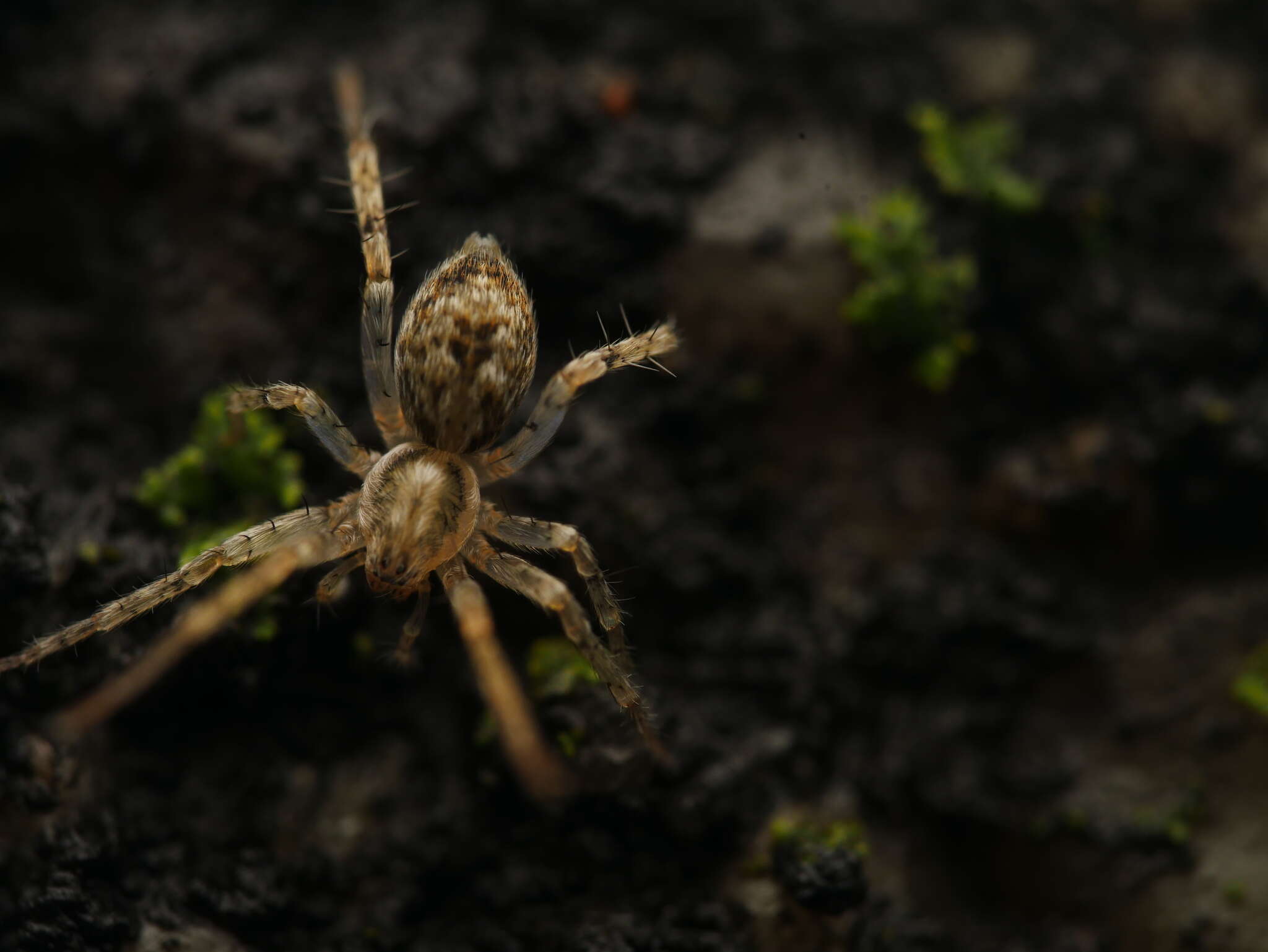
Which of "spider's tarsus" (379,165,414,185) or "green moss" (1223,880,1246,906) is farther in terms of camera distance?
"spider's tarsus" (379,165,414,185)

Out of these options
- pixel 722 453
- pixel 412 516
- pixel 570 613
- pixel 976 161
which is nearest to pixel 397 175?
pixel 412 516

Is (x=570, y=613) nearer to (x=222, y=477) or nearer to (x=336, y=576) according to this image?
(x=336, y=576)

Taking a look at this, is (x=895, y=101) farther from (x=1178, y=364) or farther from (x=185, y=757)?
(x=185, y=757)

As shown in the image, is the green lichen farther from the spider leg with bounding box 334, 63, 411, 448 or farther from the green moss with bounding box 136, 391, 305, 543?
the spider leg with bounding box 334, 63, 411, 448

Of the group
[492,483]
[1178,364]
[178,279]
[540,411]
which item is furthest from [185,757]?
[1178,364]

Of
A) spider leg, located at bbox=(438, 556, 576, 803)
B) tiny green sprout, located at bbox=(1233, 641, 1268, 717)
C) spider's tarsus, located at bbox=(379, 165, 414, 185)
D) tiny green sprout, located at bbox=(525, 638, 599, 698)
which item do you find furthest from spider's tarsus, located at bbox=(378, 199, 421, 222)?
tiny green sprout, located at bbox=(1233, 641, 1268, 717)

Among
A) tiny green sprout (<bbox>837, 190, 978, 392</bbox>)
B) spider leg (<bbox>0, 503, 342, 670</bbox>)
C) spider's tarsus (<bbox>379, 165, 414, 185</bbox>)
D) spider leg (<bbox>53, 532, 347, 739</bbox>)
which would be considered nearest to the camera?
spider leg (<bbox>53, 532, 347, 739</bbox>)

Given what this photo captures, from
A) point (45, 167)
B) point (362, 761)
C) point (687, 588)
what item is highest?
point (45, 167)
